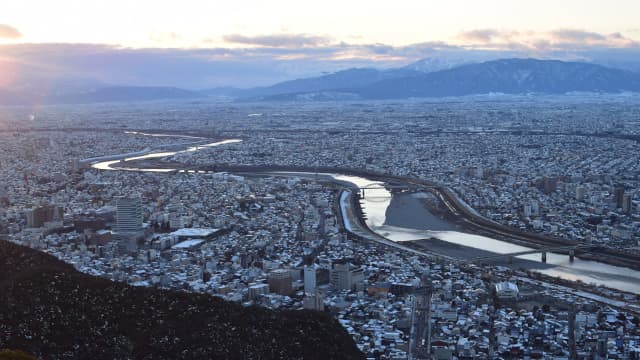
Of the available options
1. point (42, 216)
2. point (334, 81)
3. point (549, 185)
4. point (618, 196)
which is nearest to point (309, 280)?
point (42, 216)

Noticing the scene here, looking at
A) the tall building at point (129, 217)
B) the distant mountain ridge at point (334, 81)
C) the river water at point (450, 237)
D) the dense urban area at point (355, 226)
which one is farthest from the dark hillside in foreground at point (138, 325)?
the distant mountain ridge at point (334, 81)

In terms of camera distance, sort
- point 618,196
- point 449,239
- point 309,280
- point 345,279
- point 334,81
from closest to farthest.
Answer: point 309,280, point 345,279, point 449,239, point 618,196, point 334,81

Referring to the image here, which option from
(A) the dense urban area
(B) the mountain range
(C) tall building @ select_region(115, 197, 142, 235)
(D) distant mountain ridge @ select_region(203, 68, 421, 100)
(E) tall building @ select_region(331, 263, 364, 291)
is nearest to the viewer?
(A) the dense urban area

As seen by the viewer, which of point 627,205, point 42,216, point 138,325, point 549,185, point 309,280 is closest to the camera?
point 138,325

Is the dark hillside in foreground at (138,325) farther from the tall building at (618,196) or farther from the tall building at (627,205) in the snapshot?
the tall building at (618,196)

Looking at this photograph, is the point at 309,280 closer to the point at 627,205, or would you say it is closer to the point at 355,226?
the point at 355,226

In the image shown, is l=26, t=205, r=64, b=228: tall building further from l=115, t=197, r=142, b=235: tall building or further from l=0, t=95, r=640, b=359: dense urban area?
l=115, t=197, r=142, b=235: tall building

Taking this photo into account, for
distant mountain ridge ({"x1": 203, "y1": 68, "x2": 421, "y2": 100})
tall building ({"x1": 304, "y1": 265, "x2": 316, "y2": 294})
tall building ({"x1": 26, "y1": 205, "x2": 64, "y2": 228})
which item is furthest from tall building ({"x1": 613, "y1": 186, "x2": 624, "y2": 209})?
distant mountain ridge ({"x1": 203, "y1": 68, "x2": 421, "y2": 100})
